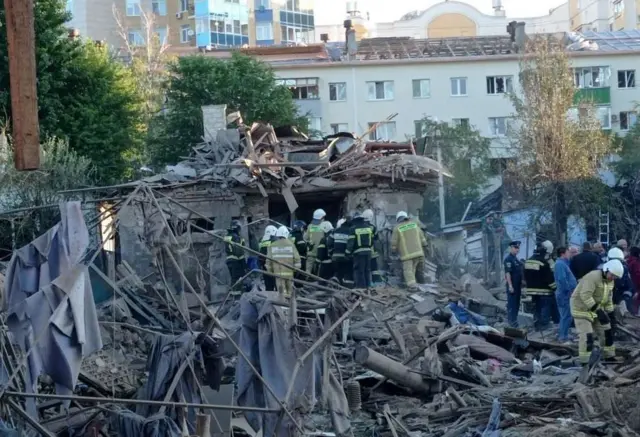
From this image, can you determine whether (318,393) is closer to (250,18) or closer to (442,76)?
(442,76)

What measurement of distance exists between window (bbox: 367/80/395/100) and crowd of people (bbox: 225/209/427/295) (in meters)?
34.9

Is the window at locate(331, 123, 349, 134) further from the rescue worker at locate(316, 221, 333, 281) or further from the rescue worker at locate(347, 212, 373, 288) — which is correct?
the rescue worker at locate(347, 212, 373, 288)

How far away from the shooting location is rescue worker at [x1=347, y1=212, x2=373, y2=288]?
22.0 metres

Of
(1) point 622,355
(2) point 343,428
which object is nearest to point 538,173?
(1) point 622,355

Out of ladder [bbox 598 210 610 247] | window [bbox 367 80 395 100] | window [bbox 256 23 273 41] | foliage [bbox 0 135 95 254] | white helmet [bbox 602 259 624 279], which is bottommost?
ladder [bbox 598 210 610 247]

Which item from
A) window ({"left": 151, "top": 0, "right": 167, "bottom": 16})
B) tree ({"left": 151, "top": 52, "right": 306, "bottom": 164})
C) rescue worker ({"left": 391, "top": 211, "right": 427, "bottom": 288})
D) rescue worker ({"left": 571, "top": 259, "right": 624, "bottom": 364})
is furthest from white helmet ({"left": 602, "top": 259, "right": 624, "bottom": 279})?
window ({"left": 151, "top": 0, "right": 167, "bottom": 16})

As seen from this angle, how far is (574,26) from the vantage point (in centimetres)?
9081

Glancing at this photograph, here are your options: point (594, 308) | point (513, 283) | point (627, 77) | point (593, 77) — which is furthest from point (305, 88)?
point (594, 308)

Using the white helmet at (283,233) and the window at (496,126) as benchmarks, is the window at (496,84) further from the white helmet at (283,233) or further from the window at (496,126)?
the white helmet at (283,233)

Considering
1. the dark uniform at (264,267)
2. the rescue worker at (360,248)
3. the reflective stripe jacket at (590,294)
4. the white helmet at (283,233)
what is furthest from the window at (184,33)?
the reflective stripe jacket at (590,294)

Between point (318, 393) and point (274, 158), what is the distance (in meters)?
16.0

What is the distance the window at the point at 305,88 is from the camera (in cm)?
5762

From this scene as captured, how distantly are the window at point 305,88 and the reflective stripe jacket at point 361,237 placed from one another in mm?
36096

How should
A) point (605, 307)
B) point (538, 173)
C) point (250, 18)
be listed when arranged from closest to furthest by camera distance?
point (605, 307) → point (538, 173) → point (250, 18)
